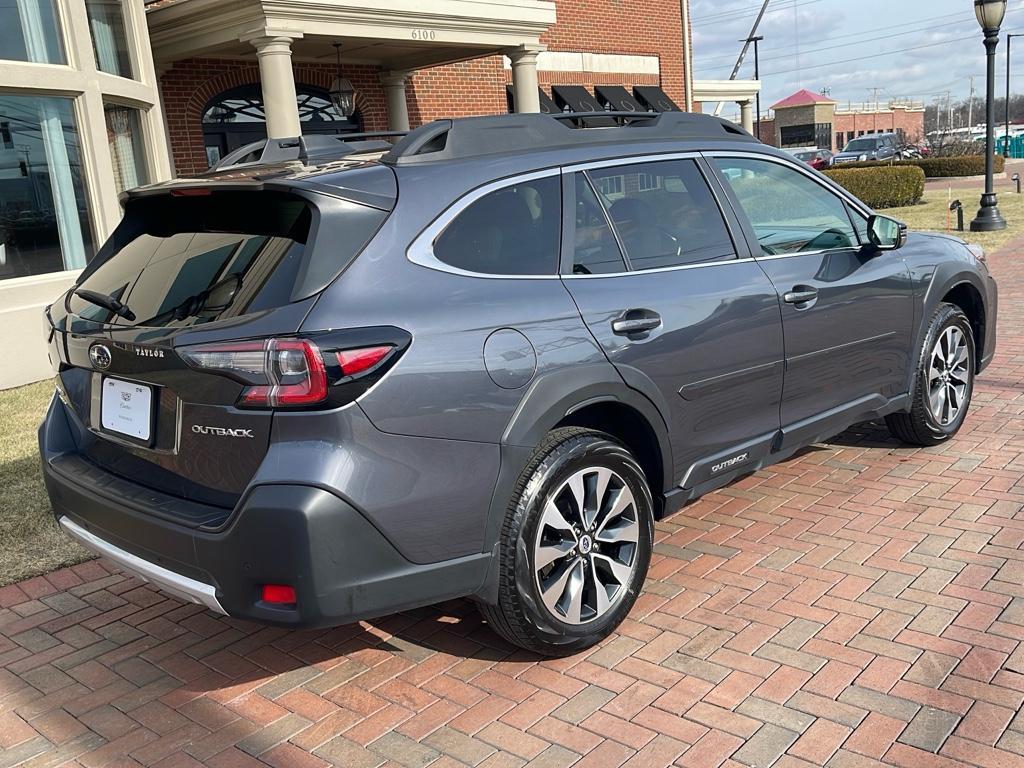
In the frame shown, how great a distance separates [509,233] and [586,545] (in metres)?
1.14

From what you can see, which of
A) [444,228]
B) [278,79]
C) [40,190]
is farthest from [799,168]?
[278,79]

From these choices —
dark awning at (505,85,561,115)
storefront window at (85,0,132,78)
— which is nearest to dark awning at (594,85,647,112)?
dark awning at (505,85,561,115)

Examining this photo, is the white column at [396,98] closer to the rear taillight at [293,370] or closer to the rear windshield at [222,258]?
the rear windshield at [222,258]

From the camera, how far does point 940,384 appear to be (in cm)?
546

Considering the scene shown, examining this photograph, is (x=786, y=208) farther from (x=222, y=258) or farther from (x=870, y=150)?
(x=870, y=150)

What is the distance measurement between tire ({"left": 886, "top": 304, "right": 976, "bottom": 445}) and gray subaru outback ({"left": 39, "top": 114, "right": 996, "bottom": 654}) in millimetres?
1268

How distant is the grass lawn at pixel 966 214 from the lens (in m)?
16.6

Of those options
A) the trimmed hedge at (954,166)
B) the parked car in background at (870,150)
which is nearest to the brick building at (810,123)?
the parked car in background at (870,150)

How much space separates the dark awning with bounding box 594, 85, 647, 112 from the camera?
66.4 ft

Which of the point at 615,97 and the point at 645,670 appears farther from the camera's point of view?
the point at 615,97

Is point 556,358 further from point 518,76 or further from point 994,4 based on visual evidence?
point 994,4

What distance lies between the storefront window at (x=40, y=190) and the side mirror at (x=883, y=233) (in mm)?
7683

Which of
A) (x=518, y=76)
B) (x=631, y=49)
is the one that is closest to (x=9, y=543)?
(x=518, y=76)

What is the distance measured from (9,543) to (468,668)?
9.51 feet
